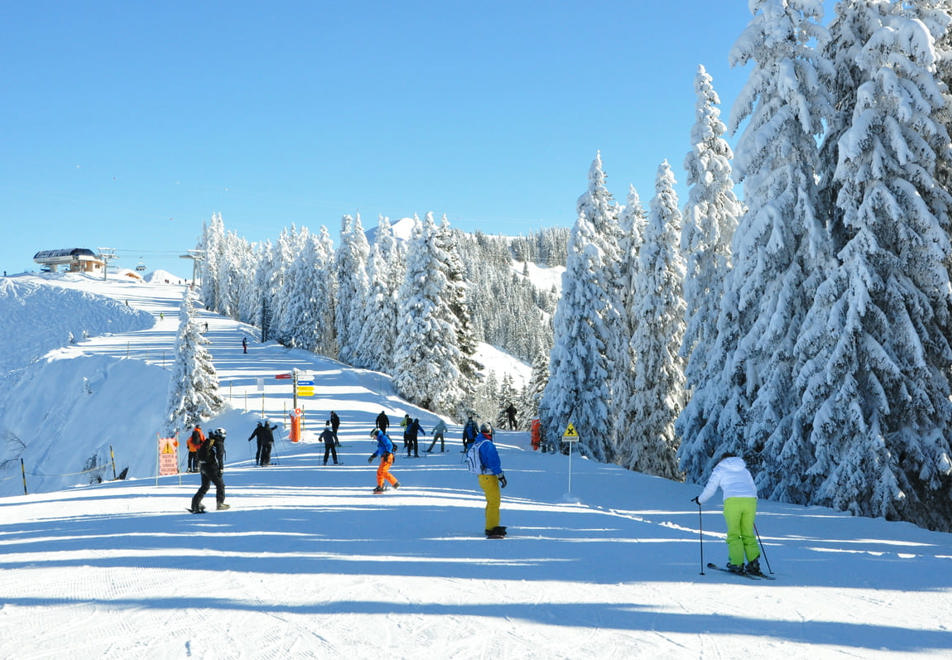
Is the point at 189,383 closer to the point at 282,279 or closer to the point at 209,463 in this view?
the point at 209,463

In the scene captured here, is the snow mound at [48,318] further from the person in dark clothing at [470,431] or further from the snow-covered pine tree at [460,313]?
the person in dark clothing at [470,431]

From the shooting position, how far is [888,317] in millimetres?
15766

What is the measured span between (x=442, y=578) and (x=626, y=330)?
26.5 meters

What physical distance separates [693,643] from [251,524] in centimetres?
840

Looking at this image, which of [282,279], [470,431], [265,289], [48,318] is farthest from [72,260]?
[470,431]

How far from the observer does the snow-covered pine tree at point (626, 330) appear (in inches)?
1245

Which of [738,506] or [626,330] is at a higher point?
[626,330]

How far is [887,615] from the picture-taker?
6910mm

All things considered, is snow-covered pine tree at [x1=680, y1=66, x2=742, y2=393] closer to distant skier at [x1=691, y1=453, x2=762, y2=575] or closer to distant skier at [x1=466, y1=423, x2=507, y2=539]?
distant skier at [x1=466, y1=423, x2=507, y2=539]

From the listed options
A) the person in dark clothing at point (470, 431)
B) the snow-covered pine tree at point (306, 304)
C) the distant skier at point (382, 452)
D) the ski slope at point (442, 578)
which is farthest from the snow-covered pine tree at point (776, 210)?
the snow-covered pine tree at point (306, 304)

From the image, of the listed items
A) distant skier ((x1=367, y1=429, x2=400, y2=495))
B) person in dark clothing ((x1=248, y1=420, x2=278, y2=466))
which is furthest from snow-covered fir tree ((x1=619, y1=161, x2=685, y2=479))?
distant skier ((x1=367, y1=429, x2=400, y2=495))

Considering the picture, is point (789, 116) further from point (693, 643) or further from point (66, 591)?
point (66, 591)

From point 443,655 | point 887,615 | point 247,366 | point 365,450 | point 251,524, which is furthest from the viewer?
point 247,366

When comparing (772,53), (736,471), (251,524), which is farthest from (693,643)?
(772,53)
